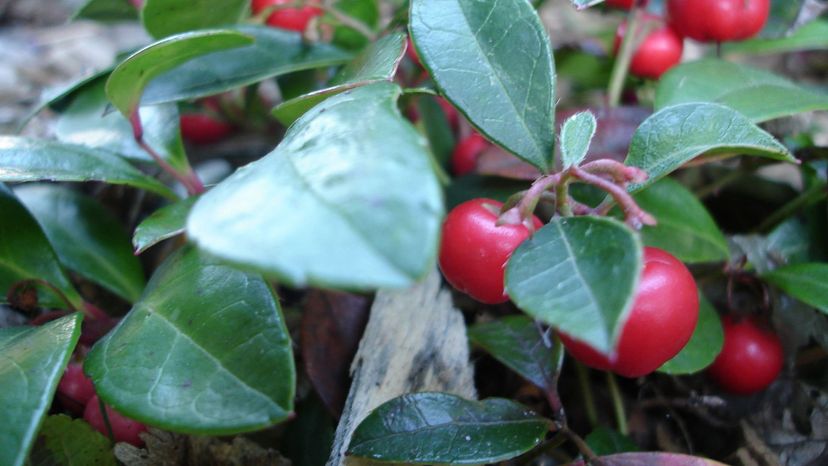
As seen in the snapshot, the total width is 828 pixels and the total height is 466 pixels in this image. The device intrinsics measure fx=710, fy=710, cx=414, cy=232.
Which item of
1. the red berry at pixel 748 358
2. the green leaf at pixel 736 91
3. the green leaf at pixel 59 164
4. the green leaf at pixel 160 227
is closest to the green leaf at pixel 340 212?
the green leaf at pixel 160 227

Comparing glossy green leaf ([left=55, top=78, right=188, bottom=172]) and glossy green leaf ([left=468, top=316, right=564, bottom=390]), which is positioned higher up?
glossy green leaf ([left=55, top=78, right=188, bottom=172])

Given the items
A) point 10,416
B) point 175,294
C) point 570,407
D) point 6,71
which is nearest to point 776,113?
point 570,407

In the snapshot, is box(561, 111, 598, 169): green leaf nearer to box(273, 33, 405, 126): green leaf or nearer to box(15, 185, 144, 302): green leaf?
box(273, 33, 405, 126): green leaf

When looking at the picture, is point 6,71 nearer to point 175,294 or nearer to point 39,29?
point 39,29

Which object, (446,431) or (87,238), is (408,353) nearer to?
(446,431)

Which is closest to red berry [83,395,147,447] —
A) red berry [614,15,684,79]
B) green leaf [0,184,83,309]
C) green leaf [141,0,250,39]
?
green leaf [0,184,83,309]

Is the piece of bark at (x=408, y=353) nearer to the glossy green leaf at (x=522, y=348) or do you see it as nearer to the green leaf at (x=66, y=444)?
the glossy green leaf at (x=522, y=348)

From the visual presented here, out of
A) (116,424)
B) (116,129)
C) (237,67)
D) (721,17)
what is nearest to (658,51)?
(721,17)
